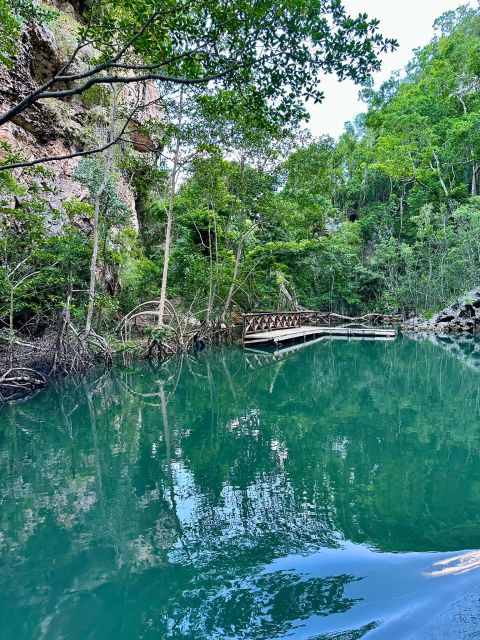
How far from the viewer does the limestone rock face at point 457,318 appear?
19.3 meters

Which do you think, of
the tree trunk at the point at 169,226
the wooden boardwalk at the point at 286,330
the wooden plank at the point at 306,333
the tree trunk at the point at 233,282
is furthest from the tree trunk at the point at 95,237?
the wooden boardwalk at the point at 286,330

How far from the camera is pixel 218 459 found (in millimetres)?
5223

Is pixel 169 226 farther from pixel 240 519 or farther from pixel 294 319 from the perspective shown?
pixel 240 519

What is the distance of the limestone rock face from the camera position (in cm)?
1931

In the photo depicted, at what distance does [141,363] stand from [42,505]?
8444 millimetres

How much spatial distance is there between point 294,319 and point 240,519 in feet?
57.6

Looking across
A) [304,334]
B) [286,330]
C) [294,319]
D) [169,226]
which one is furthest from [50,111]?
[294,319]

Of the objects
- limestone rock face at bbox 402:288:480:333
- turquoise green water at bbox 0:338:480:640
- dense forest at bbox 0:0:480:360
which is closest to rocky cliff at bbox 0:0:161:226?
dense forest at bbox 0:0:480:360

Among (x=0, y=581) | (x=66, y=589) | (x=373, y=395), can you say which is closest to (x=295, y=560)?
(x=66, y=589)

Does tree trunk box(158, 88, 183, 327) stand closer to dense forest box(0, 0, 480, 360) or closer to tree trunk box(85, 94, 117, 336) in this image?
dense forest box(0, 0, 480, 360)

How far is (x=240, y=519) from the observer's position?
3.63 metres

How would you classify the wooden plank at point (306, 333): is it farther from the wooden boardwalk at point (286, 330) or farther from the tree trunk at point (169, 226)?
the tree trunk at point (169, 226)

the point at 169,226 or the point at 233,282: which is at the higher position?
the point at 169,226

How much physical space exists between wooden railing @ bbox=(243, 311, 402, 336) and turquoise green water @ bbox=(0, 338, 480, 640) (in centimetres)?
961
